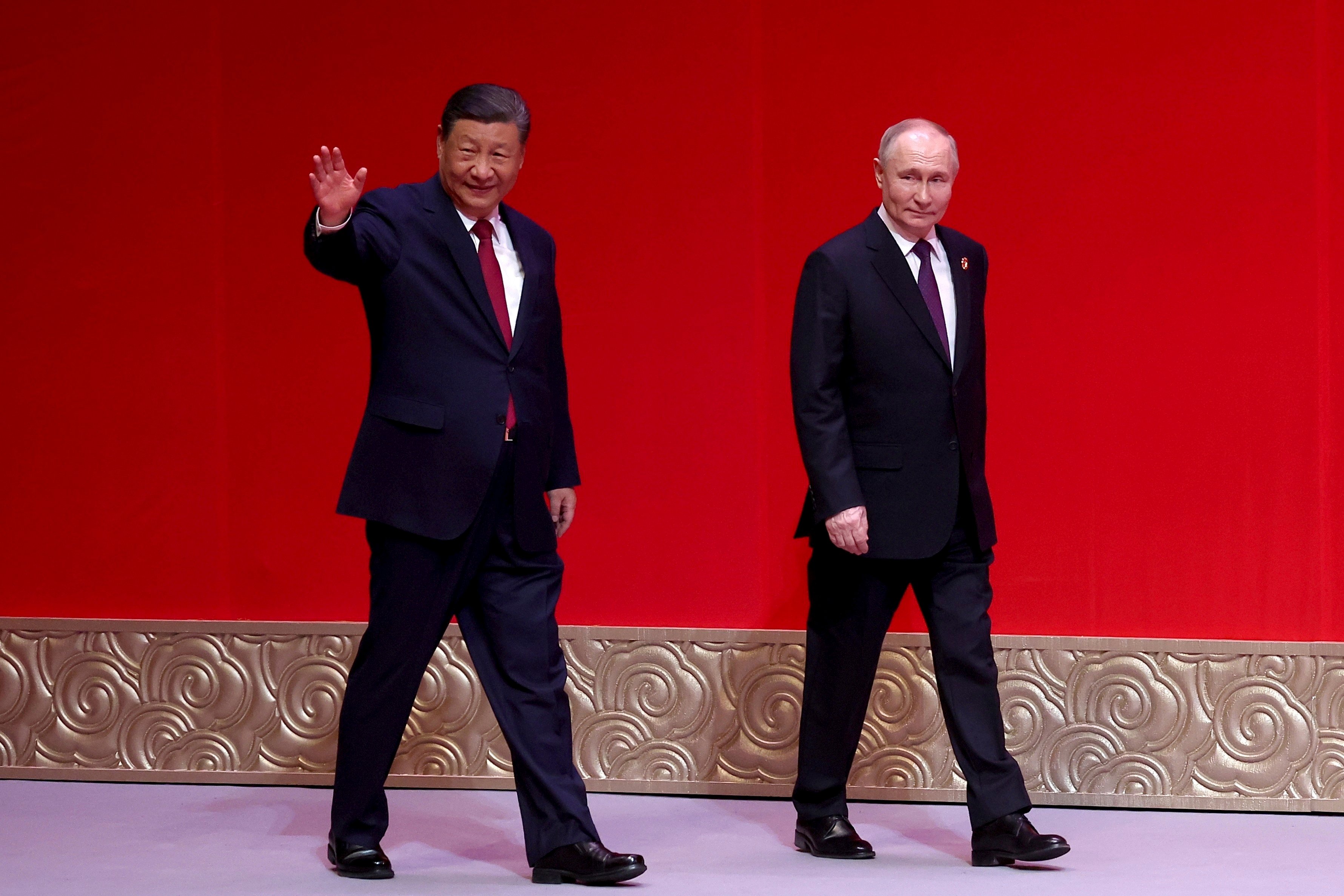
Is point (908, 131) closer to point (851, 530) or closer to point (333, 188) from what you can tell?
point (851, 530)

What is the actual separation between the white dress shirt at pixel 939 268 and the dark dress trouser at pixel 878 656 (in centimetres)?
31

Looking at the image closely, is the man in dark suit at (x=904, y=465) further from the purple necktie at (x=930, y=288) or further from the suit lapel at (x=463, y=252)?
the suit lapel at (x=463, y=252)

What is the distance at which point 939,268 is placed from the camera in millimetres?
2955

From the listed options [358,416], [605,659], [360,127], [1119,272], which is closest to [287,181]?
[360,127]

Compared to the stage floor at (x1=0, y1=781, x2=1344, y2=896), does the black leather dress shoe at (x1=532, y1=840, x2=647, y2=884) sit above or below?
above

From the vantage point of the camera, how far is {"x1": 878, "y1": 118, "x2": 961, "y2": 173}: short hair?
284 cm

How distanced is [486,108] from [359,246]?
320 mm

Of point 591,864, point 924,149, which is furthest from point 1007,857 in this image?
point 924,149

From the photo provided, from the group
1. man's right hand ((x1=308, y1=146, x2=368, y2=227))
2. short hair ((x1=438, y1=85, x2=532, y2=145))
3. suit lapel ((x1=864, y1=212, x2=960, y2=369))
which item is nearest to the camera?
man's right hand ((x1=308, y1=146, x2=368, y2=227))

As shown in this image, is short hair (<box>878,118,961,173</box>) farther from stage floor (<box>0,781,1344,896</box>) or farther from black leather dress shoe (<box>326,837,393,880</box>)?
black leather dress shoe (<box>326,837,393,880</box>)

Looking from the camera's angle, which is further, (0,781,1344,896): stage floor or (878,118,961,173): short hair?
(878,118,961,173): short hair

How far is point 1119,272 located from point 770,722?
1.25 m

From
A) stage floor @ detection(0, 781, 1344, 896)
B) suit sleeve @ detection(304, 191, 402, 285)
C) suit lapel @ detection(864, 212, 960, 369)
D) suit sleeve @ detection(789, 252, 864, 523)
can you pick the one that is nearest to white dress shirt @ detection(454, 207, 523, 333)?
suit sleeve @ detection(304, 191, 402, 285)

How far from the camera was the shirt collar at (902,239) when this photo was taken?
9.58 ft
